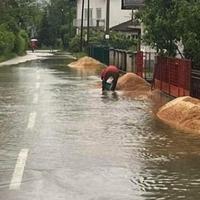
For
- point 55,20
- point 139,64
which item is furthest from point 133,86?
point 55,20

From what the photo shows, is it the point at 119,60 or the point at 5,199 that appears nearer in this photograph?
the point at 5,199

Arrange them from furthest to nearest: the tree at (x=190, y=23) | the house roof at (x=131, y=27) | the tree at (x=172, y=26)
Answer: the house roof at (x=131, y=27)
the tree at (x=172, y=26)
the tree at (x=190, y=23)

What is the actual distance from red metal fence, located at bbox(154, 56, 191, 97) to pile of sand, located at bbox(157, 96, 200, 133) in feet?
12.8

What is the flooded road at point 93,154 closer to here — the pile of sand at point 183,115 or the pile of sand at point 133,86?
the pile of sand at point 183,115

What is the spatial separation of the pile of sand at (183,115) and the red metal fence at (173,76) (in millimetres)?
3898

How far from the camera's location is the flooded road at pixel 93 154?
838cm

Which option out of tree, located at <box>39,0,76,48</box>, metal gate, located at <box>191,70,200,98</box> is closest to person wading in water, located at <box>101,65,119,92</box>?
metal gate, located at <box>191,70,200,98</box>

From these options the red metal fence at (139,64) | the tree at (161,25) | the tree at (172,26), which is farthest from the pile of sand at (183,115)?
the red metal fence at (139,64)

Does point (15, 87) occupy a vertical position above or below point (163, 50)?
below

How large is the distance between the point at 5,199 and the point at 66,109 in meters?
9.87

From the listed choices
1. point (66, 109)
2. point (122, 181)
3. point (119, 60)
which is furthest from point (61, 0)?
point (122, 181)

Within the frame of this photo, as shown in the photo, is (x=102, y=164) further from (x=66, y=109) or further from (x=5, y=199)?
(x=66, y=109)

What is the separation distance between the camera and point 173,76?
22438 millimetres

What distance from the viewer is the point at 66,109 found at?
17.6 m
